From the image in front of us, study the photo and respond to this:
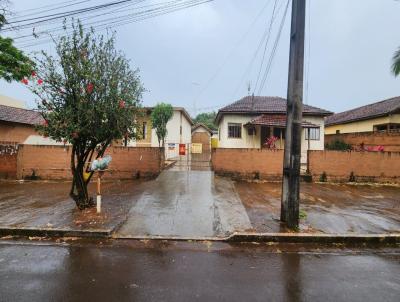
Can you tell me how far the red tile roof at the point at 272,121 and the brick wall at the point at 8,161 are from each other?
13362 millimetres

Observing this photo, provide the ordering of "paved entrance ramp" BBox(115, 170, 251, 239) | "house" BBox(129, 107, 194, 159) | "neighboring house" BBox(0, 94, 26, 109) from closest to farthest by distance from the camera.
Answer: "paved entrance ramp" BBox(115, 170, 251, 239)
"house" BBox(129, 107, 194, 159)
"neighboring house" BBox(0, 94, 26, 109)

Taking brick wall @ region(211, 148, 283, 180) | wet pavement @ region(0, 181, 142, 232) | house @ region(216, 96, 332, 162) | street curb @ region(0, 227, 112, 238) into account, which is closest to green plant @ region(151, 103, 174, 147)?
house @ region(216, 96, 332, 162)

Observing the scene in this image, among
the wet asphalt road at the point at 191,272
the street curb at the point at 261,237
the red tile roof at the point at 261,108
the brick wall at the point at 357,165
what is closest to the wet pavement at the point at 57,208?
the street curb at the point at 261,237

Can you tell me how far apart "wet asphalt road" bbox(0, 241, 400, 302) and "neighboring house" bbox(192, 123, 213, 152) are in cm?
2623

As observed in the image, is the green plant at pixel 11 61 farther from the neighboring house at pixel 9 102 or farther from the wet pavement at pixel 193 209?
the neighboring house at pixel 9 102

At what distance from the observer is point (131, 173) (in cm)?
1342

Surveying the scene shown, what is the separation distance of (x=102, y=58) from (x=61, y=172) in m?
7.86

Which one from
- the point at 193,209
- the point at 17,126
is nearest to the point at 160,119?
the point at 17,126

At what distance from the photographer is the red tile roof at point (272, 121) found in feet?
60.0

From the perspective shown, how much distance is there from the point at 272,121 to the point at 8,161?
1518 cm

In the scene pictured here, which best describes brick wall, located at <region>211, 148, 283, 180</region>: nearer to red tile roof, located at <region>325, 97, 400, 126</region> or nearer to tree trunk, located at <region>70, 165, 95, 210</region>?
tree trunk, located at <region>70, 165, 95, 210</region>

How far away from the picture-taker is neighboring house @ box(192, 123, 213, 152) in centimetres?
3195

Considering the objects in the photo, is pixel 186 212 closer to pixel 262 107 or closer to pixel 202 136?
pixel 262 107

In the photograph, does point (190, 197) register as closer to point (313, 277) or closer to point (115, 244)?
point (115, 244)
